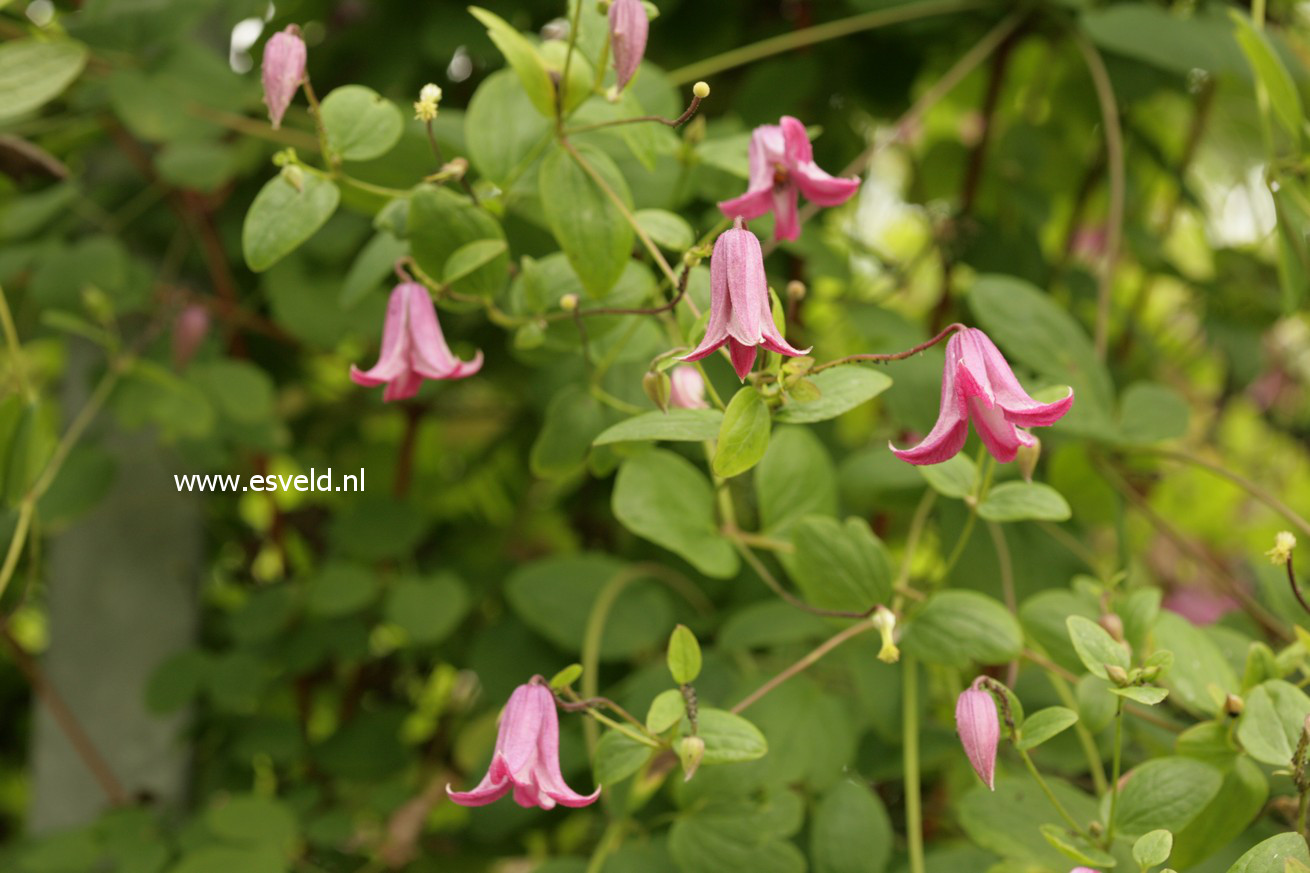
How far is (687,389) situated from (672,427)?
4.2 inches

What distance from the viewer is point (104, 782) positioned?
89cm

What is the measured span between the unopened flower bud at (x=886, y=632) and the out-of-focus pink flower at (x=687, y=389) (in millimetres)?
122

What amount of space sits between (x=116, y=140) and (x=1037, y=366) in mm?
733

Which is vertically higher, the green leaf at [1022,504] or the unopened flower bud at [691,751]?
the green leaf at [1022,504]

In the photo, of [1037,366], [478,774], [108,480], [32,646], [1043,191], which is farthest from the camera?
[32,646]

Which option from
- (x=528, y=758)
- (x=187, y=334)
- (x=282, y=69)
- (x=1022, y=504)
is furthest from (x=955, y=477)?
(x=187, y=334)

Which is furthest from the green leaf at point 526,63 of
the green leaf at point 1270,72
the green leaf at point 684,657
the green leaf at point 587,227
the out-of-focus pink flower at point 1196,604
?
the out-of-focus pink flower at point 1196,604

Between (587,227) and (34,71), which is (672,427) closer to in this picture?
(587,227)


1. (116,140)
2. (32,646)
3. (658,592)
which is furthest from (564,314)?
(32,646)

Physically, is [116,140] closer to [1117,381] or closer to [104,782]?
[104,782]

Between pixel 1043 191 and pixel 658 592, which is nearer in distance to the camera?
pixel 658 592

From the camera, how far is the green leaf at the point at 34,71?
2.03 ft

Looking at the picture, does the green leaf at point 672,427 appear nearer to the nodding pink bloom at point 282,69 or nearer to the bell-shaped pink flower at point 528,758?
the bell-shaped pink flower at point 528,758

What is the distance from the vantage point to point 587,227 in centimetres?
47
